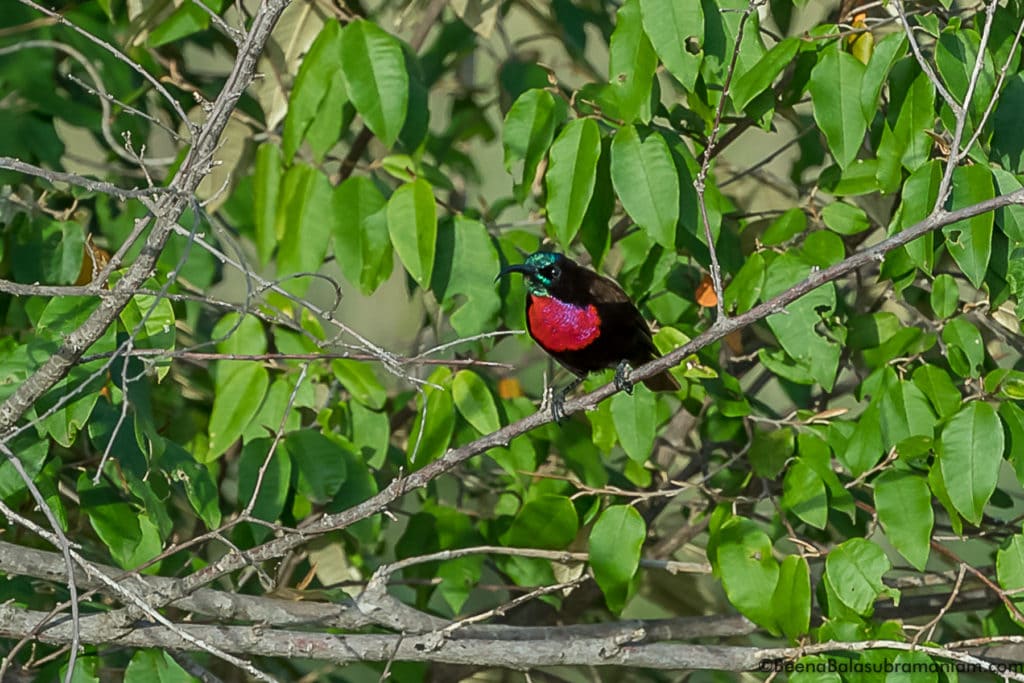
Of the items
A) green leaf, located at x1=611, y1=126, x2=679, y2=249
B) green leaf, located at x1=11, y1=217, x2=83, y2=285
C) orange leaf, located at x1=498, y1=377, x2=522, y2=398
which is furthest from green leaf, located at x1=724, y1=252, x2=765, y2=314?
green leaf, located at x1=11, y1=217, x2=83, y2=285

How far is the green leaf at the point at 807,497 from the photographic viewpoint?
10.4 ft

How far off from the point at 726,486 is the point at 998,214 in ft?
4.50

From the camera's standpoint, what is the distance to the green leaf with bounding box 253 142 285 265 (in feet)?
11.7

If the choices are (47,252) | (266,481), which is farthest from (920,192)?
(47,252)

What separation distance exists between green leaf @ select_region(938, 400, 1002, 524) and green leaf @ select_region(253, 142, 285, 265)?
6.18 feet

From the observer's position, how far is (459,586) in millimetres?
3508

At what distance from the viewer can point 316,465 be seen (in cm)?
329

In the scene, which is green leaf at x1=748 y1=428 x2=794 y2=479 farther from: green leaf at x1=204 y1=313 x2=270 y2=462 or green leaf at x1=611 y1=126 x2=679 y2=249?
green leaf at x1=204 y1=313 x2=270 y2=462

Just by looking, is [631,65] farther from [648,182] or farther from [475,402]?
[475,402]

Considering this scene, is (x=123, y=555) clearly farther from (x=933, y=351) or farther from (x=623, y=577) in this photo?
(x=933, y=351)

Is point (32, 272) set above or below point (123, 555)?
above

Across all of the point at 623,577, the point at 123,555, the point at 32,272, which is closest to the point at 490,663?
the point at 623,577

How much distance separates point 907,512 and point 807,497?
0.84ft

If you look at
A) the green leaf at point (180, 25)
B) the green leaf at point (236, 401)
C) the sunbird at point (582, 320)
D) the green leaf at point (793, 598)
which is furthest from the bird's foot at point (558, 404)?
the green leaf at point (180, 25)
